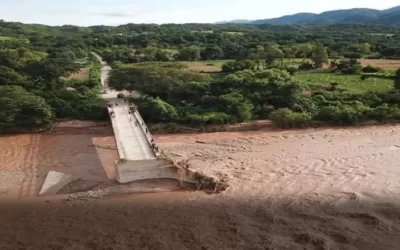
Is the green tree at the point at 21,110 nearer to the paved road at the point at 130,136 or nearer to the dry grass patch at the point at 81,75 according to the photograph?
the paved road at the point at 130,136

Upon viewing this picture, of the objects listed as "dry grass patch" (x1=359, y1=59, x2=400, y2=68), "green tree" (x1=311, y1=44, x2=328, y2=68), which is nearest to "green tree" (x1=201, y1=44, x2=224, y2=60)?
"green tree" (x1=311, y1=44, x2=328, y2=68)

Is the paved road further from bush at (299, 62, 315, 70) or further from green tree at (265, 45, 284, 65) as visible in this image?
bush at (299, 62, 315, 70)

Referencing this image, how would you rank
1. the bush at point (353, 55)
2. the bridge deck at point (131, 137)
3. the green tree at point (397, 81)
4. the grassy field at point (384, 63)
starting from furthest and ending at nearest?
the bush at point (353, 55) < the grassy field at point (384, 63) < the green tree at point (397, 81) < the bridge deck at point (131, 137)

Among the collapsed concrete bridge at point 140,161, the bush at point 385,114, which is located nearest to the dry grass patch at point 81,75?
the collapsed concrete bridge at point 140,161

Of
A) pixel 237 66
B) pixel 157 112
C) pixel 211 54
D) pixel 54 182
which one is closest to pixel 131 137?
pixel 54 182

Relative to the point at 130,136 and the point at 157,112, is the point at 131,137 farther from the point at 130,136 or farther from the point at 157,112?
the point at 157,112

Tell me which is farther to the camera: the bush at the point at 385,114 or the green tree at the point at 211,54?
the green tree at the point at 211,54

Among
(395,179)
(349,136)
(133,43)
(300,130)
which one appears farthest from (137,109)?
(133,43)
